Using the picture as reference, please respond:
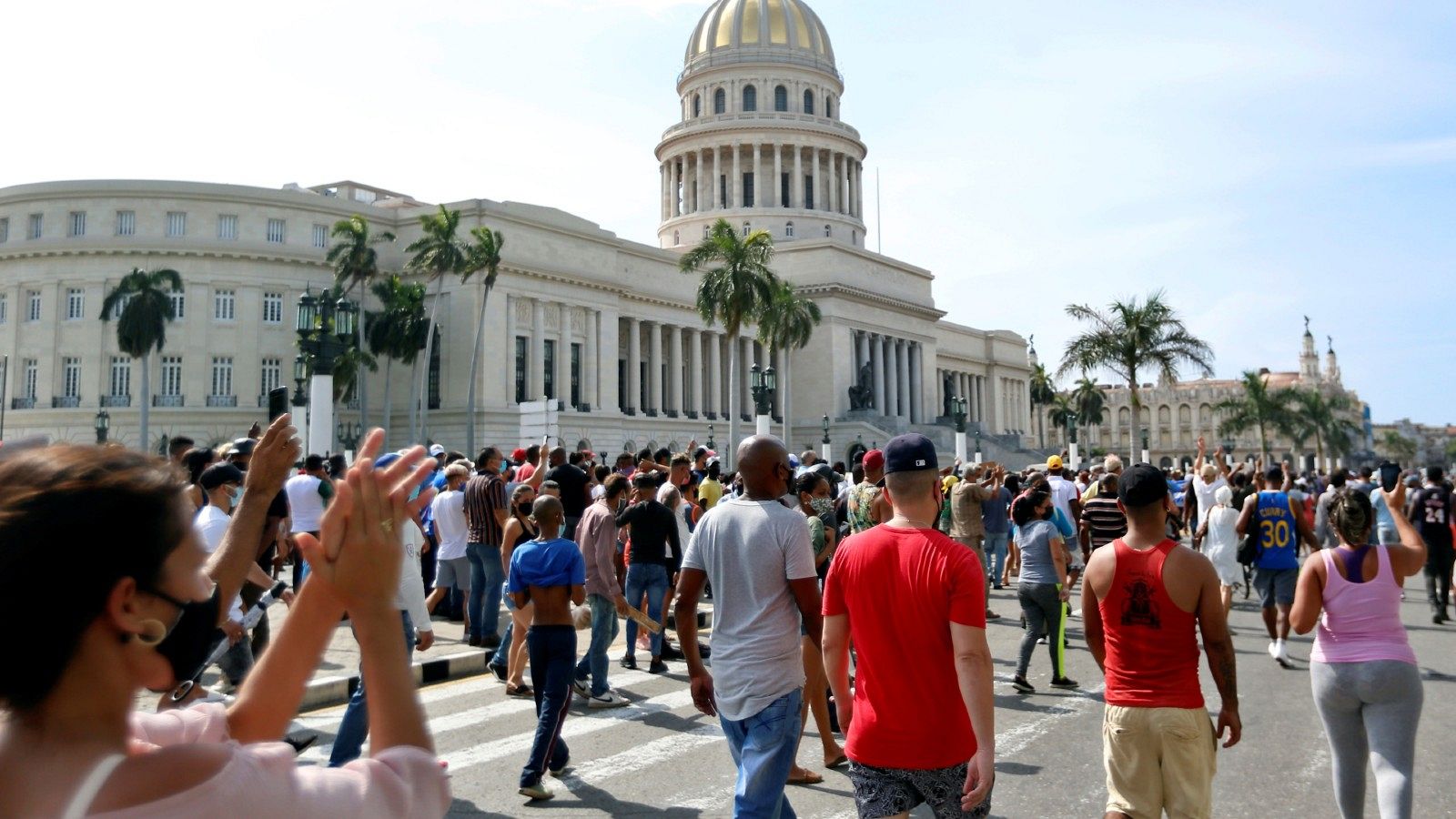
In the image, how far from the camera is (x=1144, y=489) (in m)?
4.77

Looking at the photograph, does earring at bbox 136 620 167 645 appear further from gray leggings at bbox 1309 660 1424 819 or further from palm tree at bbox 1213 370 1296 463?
palm tree at bbox 1213 370 1296 463

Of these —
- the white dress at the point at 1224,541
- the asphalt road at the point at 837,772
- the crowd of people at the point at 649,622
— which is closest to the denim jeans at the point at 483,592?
the crowd of people at the point at 649,622

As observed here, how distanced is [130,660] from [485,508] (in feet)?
31.7

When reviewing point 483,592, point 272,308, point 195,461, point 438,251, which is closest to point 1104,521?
point 483,592

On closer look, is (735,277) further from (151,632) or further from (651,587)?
(151,632)

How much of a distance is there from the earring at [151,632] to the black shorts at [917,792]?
2.88 m

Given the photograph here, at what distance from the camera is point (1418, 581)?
1881cm

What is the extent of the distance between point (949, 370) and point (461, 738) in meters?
78.8

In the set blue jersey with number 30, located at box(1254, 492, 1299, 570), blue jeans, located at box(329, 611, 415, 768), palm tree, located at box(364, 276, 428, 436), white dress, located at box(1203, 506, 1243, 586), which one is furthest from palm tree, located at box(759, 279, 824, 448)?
blue jeans, located at box(329, 611, 415, 768)

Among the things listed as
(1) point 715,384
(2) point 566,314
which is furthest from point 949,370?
(2) point 566,314

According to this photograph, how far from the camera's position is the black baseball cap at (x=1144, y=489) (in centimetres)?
476

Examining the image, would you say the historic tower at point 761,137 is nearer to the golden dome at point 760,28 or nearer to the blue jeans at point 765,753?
the golden dome at point 760,28

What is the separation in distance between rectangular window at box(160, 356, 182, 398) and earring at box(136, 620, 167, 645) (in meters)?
50.9

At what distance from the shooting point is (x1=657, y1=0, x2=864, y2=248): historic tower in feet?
255
